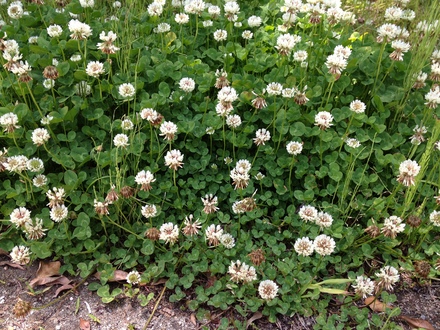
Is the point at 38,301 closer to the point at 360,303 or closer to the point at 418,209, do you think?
the point at 360,303

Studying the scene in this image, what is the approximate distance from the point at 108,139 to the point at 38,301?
94 centimetres

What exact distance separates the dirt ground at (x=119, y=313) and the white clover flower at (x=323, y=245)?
341 millimetres

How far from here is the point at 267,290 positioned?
6.91 feet

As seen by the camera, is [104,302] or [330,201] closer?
[104,302]

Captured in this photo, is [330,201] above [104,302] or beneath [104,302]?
above

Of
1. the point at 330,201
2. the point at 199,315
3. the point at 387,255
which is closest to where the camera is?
the point at 199,315

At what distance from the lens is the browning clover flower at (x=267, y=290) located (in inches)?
82.7

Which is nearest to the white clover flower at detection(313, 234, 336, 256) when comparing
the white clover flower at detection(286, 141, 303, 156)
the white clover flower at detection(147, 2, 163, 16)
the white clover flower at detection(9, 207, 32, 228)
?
the white clover flower at detection(286, 141, 303, 156)

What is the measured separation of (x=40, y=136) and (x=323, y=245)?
150 cm

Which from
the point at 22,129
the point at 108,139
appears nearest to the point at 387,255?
the point at 108,139

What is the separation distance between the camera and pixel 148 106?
8.29ft

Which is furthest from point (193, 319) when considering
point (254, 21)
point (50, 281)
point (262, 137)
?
point (254, 21)

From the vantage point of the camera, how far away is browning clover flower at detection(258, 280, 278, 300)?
210 cm

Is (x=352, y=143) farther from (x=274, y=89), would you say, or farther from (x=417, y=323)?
(x=417, y=323)
